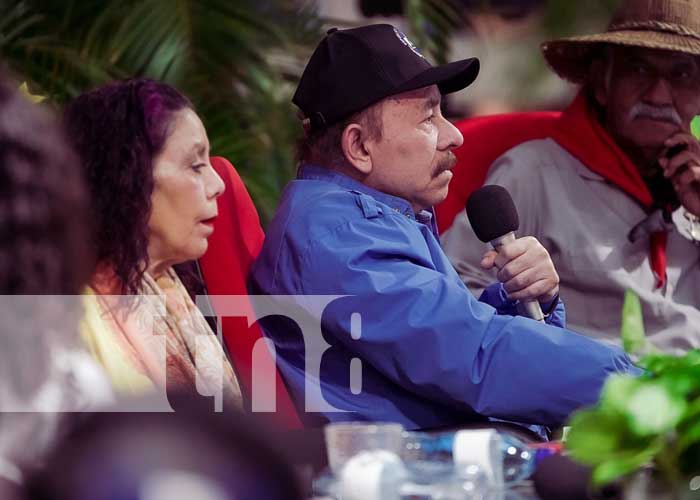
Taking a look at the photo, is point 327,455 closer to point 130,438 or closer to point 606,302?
point 130,438

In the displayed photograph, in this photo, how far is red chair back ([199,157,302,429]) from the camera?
217 centimetres

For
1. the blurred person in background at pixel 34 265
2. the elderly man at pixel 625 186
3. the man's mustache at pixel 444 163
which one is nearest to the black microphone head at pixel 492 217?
the man's mustache at pixel 444 163

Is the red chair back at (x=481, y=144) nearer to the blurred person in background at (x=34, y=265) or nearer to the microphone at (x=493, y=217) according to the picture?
the microphone at (x=493, y=217)

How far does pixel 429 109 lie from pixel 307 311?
0.43 metres

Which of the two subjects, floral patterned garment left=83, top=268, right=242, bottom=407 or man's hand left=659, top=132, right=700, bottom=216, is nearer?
floral patterned garment left=83, top=268, right=242, bottom=407

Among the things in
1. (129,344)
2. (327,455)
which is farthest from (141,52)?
(327,455)

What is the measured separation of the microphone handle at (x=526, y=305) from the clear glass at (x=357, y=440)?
0.87 meters

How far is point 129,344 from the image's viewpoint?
1816 millimetres

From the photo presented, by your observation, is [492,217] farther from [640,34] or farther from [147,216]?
[640,34]

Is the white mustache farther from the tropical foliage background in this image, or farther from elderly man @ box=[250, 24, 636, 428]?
the tropical foliage background

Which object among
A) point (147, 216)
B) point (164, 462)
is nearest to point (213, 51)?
point (147, 216)

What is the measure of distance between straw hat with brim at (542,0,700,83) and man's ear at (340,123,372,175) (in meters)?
1.01

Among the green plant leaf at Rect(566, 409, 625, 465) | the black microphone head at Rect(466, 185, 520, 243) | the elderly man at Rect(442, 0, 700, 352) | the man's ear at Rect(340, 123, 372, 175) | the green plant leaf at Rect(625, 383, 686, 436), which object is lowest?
the elderly man at Rect(442, 0, 700, 352)

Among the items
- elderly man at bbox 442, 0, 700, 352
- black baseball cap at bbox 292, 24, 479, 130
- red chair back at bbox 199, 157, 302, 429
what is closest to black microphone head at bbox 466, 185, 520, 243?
black baseball cap at bbox 292, 24, 479, 130
